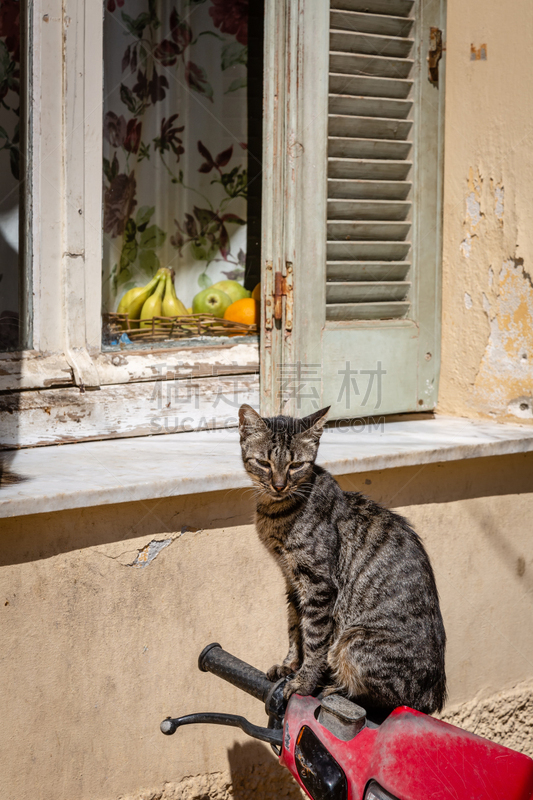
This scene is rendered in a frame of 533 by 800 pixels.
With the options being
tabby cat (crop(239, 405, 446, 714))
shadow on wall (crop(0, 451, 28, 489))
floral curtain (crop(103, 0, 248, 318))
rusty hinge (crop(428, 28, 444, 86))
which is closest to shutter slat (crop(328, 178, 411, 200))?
rusty hinge (crop(428, 28, 444, 86))

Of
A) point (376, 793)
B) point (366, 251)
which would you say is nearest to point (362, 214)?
point (366, 251)

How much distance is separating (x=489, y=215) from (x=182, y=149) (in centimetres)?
168

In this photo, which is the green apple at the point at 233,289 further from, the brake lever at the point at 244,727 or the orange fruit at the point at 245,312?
the brake lever at the point at 244,727

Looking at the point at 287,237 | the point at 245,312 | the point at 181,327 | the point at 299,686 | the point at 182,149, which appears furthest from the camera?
the point at 182,149

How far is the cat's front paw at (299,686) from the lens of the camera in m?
1.49

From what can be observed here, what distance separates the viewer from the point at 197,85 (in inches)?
143

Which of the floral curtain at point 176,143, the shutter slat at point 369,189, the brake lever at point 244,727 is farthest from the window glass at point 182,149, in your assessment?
the brake lever at point 244,727

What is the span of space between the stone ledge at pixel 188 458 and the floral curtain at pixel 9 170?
56cm

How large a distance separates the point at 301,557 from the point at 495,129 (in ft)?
6.58

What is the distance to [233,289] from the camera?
357cm

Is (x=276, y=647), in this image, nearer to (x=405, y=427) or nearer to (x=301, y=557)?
(x=301, y=557)

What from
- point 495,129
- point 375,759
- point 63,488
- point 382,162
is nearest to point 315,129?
point 382,162

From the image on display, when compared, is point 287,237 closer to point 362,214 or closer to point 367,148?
point 362,214

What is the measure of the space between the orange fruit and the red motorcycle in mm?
1917
